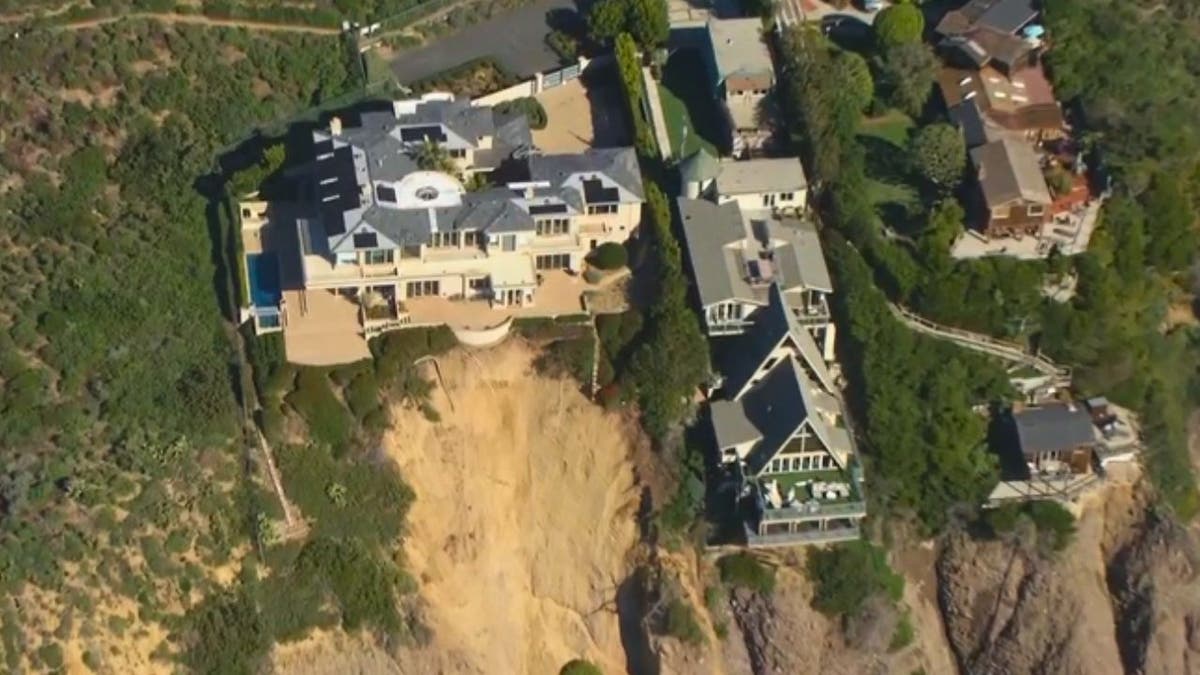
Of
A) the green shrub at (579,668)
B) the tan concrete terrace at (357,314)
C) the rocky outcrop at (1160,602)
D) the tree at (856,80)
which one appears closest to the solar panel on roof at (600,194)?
the tan concrete terrace at (357,314)

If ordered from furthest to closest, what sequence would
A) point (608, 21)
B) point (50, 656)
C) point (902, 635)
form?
point (608, 21)
point (902, 635)
point (50, 656)

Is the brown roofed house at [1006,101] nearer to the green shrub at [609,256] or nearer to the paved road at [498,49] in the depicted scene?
the green shrub at [609,256]

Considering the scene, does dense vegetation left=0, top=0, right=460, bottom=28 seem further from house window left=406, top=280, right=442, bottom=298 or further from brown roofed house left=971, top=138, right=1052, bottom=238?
brown roofed house left=971, top=138, right=1052, bottom=238

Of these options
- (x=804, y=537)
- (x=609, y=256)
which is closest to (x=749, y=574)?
(x=804, y=537)

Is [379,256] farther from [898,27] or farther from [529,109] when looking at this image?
[898,27]

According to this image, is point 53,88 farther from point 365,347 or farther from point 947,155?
point 947,155

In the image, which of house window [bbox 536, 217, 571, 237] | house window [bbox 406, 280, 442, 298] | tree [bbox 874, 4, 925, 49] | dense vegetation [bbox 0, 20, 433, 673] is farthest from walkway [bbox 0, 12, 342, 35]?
tree [bbox 874, 4, 925, 49]
